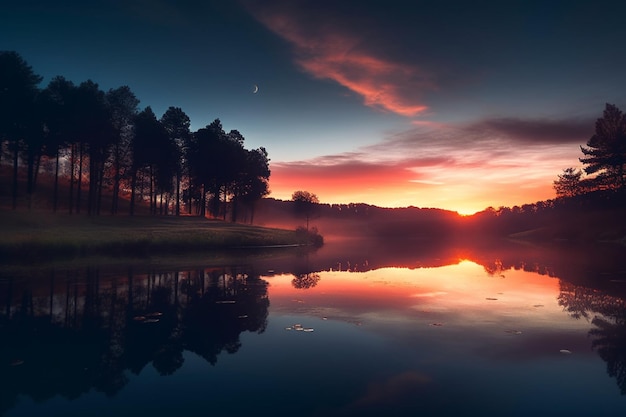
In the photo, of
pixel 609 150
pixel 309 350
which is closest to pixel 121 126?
pixel 309 350

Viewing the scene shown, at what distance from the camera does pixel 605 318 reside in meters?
12.5

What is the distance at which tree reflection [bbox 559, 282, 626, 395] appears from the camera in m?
8.52

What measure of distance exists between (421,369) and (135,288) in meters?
14.7

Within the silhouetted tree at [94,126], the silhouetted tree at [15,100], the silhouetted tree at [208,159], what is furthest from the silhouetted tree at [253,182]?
the silhouetted tree at [15,100]

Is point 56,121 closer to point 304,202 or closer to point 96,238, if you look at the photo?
point 96,238

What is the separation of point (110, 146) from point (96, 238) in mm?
26317

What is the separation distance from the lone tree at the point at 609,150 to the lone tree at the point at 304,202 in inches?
2259

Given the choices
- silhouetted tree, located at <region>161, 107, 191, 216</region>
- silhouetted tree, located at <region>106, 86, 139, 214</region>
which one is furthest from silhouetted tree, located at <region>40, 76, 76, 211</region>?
silhouetted tree, located at <region>161, 107, 191, 216</region>

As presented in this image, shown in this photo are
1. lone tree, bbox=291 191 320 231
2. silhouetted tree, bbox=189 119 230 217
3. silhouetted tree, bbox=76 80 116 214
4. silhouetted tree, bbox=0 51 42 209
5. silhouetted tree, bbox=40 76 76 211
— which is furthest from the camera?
lone tree, bbox=291 191 320 231

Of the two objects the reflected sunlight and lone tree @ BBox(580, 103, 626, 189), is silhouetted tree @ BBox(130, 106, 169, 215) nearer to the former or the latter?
the reflected sunlight

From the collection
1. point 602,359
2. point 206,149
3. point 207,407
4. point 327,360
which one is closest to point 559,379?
point 602,359

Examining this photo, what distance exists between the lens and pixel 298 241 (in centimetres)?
5953

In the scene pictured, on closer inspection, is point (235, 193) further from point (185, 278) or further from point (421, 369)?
point (421, 369)

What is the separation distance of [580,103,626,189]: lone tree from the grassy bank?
62728 mm
